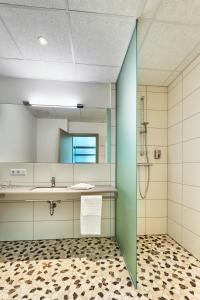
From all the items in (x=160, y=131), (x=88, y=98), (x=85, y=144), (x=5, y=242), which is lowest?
(x=5, y=242)

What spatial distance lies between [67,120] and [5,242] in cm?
190

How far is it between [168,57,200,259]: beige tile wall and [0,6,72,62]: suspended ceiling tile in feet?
4.94

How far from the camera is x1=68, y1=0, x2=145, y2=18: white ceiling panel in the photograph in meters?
1.38

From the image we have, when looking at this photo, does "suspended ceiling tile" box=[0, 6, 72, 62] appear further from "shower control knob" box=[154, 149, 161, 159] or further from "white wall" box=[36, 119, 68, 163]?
"shower control knob" box=[154, 149, 161, 159]

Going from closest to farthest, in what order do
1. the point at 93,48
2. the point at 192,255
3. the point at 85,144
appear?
the point at 93,48 < the point at 192,255 < the point at 85,144

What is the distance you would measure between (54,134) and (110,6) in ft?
5.53

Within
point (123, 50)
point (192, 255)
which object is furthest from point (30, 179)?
point (192, 255)

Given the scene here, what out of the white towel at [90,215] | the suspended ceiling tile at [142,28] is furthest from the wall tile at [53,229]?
the suspended ceiling tile at [142,28]

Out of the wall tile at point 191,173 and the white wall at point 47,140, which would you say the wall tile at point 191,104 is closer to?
the wall tile at point 191,173

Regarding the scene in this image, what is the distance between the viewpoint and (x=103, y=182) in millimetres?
2660

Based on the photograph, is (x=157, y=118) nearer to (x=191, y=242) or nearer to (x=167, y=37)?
(x=167, y=37)

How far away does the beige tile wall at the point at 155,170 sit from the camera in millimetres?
2713

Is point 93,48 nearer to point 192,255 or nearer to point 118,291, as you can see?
point 118,291

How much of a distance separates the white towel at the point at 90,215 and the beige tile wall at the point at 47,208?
0.52 metres
